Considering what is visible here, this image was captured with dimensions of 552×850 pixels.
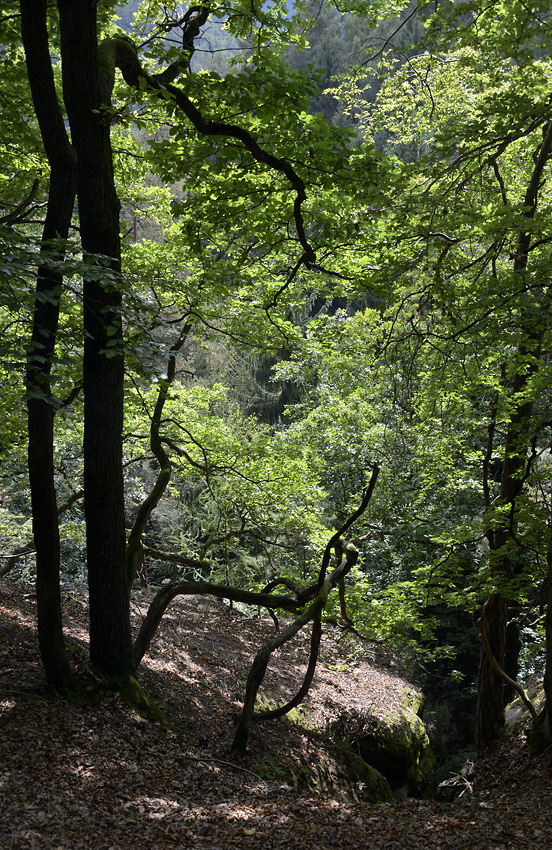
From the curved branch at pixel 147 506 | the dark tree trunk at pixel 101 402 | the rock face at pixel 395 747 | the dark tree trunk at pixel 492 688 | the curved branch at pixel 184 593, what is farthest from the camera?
the dark tree trunk at pixel 492 688

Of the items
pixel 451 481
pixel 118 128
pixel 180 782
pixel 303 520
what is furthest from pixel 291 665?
pixel 118 128

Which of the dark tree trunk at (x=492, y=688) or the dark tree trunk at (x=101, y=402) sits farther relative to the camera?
the dark tree trunk at (x=492, y=688)

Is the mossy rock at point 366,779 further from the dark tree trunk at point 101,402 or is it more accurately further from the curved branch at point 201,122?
the curved branch at point 201,122

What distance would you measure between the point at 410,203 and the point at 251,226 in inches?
64.5

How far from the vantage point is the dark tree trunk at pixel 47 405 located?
482 centimetres

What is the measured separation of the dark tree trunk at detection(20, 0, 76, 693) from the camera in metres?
4.82

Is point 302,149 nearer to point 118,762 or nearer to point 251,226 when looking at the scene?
point 251,226

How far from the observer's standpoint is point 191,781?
15.6 feet

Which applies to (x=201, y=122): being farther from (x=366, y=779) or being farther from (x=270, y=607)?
(x=366, y=779)

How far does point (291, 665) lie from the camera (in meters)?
9.74

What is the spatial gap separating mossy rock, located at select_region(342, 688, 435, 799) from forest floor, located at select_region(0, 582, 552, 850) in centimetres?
75

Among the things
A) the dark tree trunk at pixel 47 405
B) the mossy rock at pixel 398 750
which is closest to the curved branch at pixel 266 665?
the dark tree trunk at pixel 47 405

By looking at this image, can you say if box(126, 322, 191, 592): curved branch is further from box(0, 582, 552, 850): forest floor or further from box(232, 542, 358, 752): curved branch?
box(232, 542, 358, 752): curved branch

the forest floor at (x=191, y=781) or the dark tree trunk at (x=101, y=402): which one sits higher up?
the dark tree trunk at (x=101, y=402)
